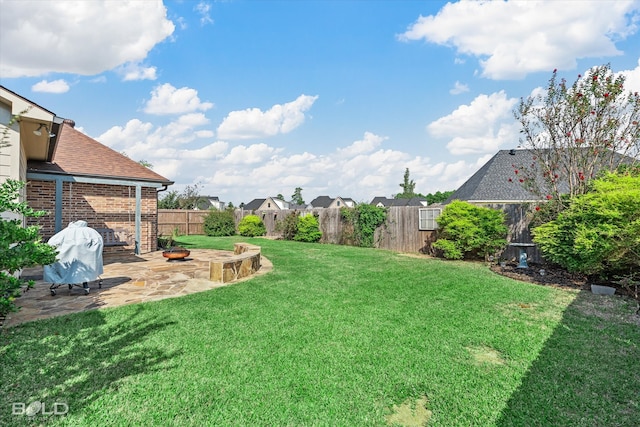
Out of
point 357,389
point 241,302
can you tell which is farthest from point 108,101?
point 357,389

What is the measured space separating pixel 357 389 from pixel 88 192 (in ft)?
36.1

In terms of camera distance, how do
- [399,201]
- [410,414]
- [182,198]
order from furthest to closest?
[399,201] < [182,198] < [410,414]

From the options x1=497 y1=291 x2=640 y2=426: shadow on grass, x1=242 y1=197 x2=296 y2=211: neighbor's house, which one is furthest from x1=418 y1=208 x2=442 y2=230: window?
x1=242 y1=197 x2=296 y2=211: neighbor's house

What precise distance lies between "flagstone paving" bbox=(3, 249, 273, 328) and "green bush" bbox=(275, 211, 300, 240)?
7823 millimetres

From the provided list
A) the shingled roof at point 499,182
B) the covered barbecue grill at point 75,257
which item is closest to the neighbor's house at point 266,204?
the shingled roof at point 499,182

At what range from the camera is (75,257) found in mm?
5133

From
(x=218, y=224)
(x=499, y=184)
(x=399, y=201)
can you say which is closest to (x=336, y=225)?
(x=218, y=224)

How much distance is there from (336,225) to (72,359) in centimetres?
1274

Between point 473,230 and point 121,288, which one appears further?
point 473,230

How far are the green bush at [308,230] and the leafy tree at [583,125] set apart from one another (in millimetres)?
9489

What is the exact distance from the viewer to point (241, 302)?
16.8 feet

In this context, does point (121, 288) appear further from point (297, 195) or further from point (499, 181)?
point (297, 195)

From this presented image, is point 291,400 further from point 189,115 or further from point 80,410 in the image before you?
point 189,115

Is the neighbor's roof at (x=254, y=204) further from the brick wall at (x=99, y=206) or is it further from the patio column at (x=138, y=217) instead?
the patio column at (x=138, y=217)
